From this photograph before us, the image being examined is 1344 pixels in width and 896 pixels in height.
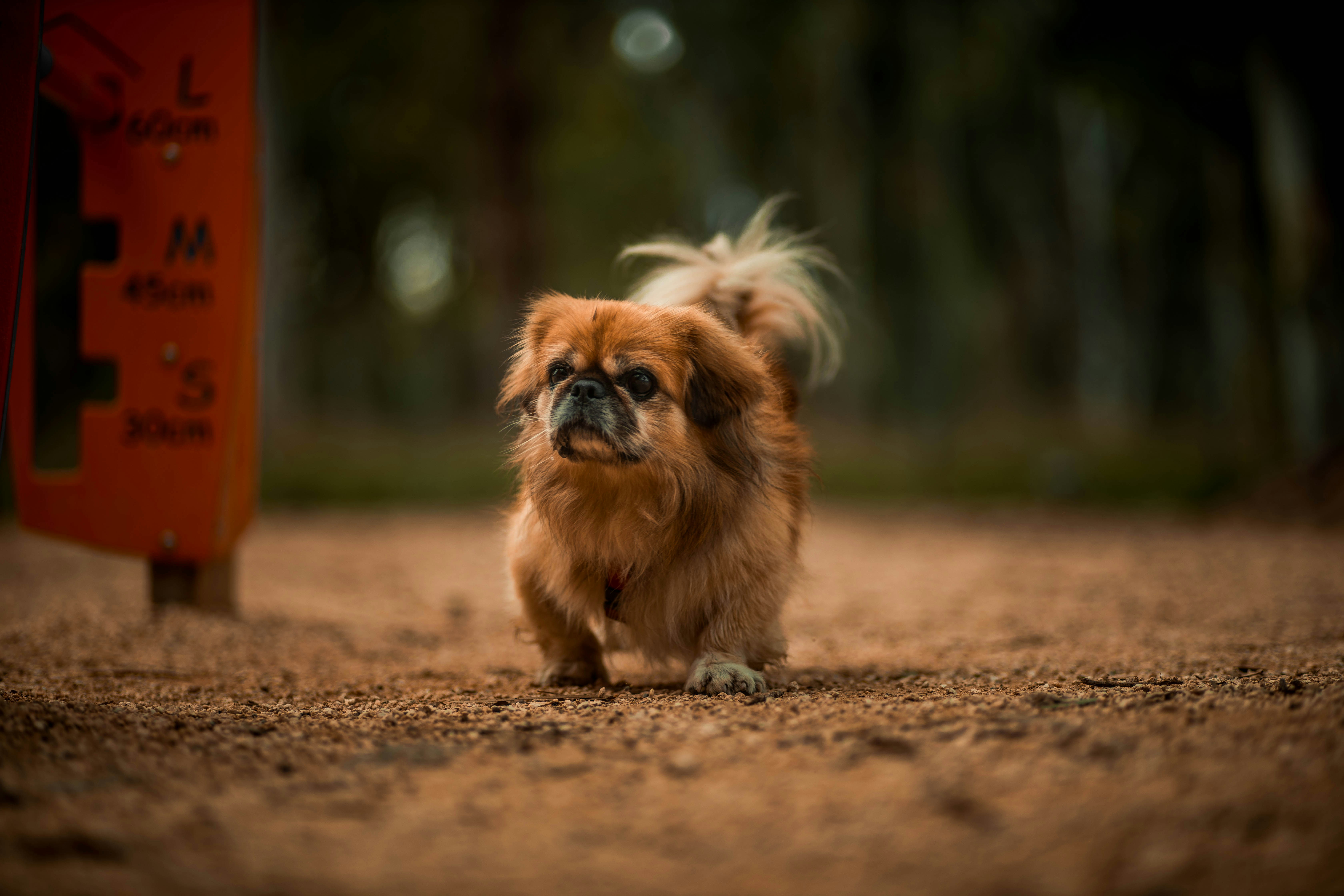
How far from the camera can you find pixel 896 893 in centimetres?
161

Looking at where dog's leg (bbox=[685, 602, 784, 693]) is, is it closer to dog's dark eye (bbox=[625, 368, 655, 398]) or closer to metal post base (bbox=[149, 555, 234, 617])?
dog's dark eye (bbox=[625, 368, 655, 398])

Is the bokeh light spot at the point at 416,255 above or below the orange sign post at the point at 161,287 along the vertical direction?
above

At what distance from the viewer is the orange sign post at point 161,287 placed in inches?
183

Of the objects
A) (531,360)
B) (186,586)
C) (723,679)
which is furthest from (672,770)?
(186,586)

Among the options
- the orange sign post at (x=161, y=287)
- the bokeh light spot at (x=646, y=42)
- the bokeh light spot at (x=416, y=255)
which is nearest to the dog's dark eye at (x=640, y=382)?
the orange sign post at (x=161, y=287)

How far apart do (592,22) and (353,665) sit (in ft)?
54.6

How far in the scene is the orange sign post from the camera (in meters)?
4.64

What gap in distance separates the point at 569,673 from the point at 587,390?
1136 mm

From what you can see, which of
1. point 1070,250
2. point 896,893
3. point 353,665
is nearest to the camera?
point 896,893

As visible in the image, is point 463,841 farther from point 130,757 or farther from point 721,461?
point 721,461

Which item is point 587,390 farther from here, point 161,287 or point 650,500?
point 161,287

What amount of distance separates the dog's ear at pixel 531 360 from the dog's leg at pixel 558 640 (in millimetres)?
707

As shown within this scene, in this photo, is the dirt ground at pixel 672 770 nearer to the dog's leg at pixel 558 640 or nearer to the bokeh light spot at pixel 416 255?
the dog's leg at pixel 558 640

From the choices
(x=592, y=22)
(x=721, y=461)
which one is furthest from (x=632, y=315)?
(x=592, y=22)
